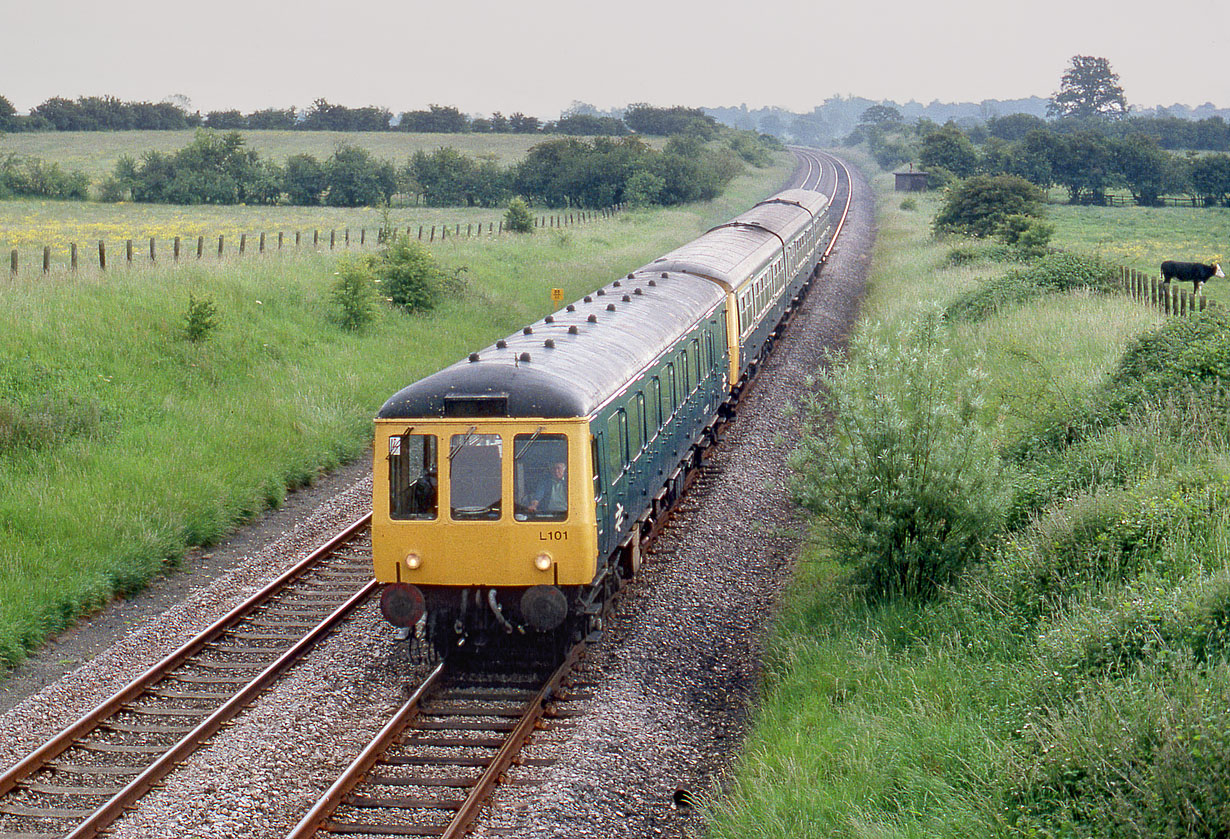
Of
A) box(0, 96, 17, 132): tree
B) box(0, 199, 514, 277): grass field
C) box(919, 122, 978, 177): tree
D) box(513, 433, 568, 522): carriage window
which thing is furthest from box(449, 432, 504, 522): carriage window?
box(0, 96, 17, 132): tree

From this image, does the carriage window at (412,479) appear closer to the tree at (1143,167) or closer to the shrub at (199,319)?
the shrub at (199,319)

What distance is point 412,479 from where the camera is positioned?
9484mm

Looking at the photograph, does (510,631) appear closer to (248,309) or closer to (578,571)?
(578,571)

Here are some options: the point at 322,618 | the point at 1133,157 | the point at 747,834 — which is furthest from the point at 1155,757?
the point at 1133,157

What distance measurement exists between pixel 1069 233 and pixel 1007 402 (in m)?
37.9

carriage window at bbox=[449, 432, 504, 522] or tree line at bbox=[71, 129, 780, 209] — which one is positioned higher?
tree line at bbox=[71, 129, 780, 209]

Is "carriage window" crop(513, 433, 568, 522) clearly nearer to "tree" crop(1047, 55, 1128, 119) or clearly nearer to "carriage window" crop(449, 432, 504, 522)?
"carriage window" crop(449, 432, 504, 522)

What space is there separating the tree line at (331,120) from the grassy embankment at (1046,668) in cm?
7956

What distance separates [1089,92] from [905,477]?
132 m

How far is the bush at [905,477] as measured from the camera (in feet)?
32.5

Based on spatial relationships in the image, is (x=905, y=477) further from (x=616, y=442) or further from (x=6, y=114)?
(x=6, y=114)

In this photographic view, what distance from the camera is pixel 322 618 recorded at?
1148cm

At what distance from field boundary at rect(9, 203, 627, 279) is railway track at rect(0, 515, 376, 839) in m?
11.5

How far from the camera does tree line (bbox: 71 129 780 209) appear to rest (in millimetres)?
55125
